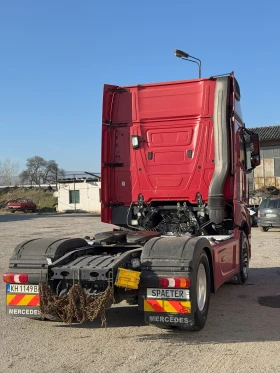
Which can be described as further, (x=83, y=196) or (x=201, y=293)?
(x=83, y=196)

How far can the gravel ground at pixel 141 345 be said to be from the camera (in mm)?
4574

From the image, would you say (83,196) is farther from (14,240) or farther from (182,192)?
(182,192)

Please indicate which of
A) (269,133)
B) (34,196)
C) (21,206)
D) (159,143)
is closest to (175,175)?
(159,143)

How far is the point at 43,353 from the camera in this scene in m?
5.00

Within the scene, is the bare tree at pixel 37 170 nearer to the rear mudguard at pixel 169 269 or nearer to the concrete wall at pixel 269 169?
the concrete wall at pixel 269 169

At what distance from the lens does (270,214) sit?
20875 millimetres

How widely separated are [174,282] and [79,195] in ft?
151

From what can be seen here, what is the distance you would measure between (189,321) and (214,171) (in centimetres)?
329

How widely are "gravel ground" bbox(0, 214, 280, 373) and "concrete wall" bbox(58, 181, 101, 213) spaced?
4181 cm

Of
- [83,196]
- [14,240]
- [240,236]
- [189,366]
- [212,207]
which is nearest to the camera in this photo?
[189,366]

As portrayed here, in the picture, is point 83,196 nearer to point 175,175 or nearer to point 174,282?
point 175,175

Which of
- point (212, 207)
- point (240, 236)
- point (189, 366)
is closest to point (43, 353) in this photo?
point (189, 366)

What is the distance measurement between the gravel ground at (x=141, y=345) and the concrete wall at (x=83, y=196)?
41.8m

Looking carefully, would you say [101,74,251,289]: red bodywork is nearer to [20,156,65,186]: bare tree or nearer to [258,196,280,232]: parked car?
[258,196,280,232]: parked car
